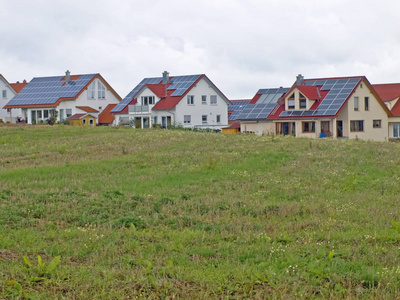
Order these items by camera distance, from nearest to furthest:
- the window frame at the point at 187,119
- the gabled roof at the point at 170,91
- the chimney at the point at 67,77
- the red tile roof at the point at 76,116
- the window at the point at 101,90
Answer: the red tile roof at the point at 76,116, the gabled roof at the point at 170,91, the window frame at the point at 187,119, the chimney at the point at 67,77, the window at the point at 101,90

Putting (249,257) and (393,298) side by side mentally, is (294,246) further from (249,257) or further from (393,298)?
(393,298)

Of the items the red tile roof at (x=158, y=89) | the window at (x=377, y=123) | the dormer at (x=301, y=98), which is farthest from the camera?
the red tile roof at (x=158, y=89)

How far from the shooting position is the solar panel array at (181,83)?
79.1m

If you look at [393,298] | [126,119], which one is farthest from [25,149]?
[126,119]

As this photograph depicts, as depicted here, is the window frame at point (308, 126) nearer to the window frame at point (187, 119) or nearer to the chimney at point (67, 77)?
the window frame at point (187, 119)

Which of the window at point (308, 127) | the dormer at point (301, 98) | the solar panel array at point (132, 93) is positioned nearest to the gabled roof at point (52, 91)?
the solar panel array at point (132, 93)

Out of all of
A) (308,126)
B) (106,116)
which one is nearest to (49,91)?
(106,116)

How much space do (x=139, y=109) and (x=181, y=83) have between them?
23.7 ft

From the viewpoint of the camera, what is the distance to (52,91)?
83.1 meters

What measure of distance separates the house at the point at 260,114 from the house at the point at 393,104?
13.0 metres

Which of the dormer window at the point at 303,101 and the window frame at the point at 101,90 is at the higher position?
the window frame at the point at 101,90

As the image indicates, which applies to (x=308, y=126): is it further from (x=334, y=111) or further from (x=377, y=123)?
(x=377, y=123)

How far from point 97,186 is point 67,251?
7788mm

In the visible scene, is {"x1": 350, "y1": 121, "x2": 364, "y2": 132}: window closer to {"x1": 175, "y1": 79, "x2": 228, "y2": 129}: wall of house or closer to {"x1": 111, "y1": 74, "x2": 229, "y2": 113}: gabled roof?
{"x1": 175, "y1": 79, "x2": 228, "y2": 129}: wall of house
